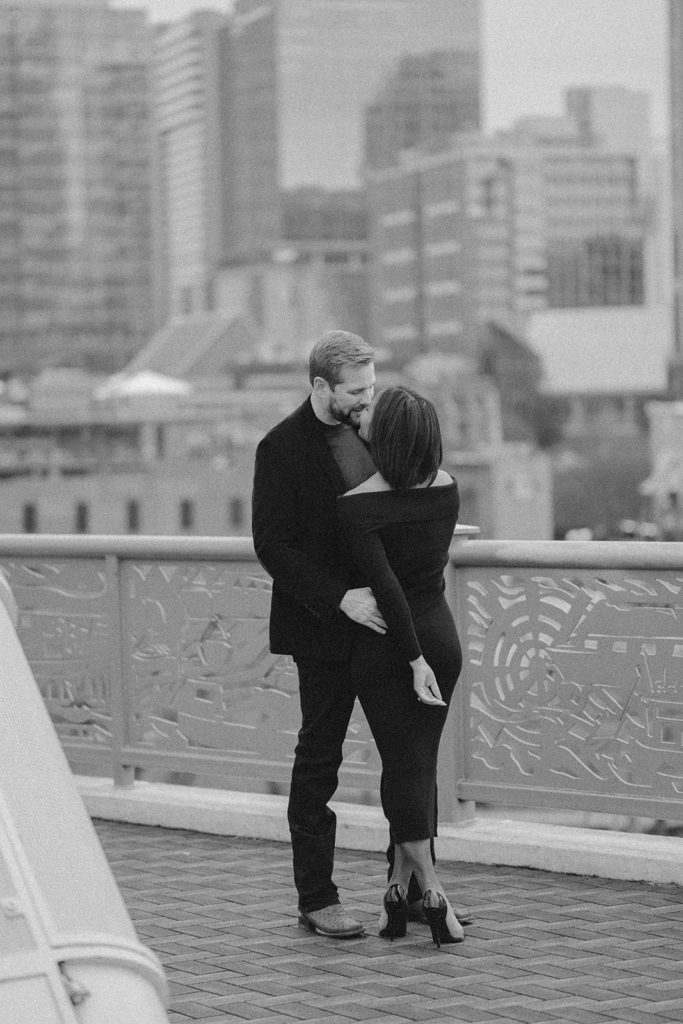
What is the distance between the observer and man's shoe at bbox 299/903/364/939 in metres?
4.79

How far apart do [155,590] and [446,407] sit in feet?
562

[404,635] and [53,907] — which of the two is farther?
[404,635]

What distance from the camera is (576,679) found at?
570 cm

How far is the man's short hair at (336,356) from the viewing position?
178 inches

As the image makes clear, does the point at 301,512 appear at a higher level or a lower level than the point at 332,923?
higher

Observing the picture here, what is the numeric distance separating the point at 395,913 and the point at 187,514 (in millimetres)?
110208

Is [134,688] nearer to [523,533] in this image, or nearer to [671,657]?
[671,657]

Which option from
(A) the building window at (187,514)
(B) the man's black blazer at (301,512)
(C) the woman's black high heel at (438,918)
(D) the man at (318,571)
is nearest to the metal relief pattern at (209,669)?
(D) the man at (318,571)

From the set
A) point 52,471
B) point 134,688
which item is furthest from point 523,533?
point 134,688

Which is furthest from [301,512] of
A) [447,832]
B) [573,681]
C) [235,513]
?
[235,513]

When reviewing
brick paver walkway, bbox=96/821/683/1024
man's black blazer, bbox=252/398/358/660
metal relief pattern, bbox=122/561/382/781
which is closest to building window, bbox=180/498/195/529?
metal relief pattern, bbox=122/561/382/781

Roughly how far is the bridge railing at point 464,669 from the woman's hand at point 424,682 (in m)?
1.19

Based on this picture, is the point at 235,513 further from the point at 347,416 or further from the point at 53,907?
the point at 53,907

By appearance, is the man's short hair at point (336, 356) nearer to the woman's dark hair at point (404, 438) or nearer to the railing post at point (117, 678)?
the woman's dark hair at point (404, 438)
